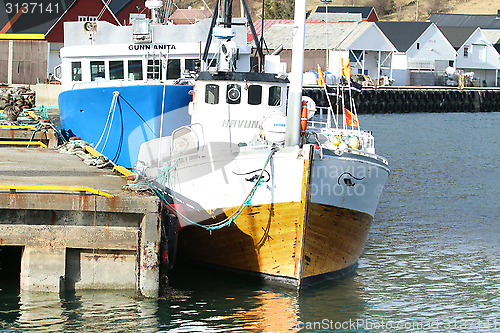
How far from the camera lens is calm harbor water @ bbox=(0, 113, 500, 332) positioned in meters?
11.4

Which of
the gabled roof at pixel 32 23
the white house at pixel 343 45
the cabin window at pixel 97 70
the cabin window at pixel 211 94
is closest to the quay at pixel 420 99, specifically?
the white house at pixel 343 45

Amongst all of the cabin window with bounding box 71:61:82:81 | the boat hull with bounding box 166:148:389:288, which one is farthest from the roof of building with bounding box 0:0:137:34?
the boat hull with bounding box 166:148:389:288

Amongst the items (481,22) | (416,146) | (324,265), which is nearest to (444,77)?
(481,22)

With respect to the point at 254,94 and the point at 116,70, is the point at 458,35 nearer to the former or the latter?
the point at 116,70

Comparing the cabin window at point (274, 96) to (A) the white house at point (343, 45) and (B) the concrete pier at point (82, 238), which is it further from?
(A) the white house at point (343, 45)

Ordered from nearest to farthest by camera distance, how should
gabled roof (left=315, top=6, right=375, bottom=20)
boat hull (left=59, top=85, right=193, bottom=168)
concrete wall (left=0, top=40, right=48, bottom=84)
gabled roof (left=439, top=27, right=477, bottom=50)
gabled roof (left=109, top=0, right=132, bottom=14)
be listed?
1. boat hull (left=59, top=85, right=193, bottom=168)
2. concrete wall (left=0, top=40, right=48, bottom=84)
3. gabled roof (left=109, top=0, right=132, bottom=14)
4. gabled roof (left=439, top=27, right=477, bottom=50)
5. gabled roof (left=315, top=6, right=375, bottom=20)

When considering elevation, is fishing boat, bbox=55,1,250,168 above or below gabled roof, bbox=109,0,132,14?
below

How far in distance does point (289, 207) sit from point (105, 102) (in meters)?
8.29

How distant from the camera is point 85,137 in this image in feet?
67.1

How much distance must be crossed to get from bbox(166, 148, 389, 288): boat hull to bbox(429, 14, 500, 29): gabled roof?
89550 mm

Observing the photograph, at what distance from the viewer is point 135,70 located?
65.6 ft

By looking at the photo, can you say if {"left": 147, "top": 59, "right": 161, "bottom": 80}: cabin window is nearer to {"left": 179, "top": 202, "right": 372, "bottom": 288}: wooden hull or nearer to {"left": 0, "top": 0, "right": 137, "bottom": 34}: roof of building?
{"left": 179, "top": 202, "right": 372, "bottom": 288}: wooden hull

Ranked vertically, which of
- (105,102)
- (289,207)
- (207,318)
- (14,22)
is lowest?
(207,318)

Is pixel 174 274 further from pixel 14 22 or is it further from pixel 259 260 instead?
pixel 14 22
